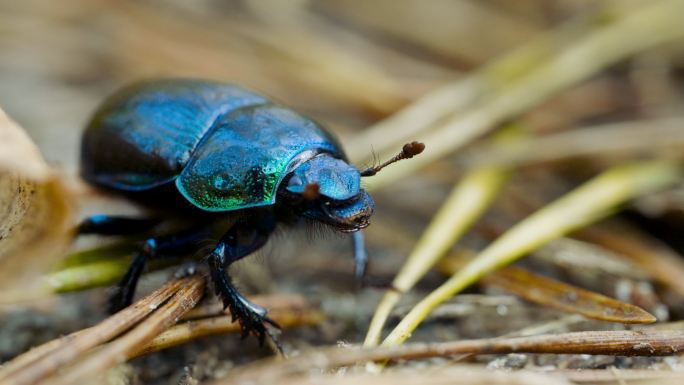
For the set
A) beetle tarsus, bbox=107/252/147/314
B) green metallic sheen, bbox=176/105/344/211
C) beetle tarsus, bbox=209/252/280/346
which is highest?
green metallic sheen, bbox=176/105/344/211

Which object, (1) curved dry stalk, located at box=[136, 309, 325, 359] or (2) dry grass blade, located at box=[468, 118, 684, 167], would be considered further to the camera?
(2) dry grass blade, located at box=[468, 118, 684, 167]

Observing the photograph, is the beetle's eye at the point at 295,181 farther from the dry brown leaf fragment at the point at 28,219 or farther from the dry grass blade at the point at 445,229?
the dry brown leaf fragment at the point at 28,219

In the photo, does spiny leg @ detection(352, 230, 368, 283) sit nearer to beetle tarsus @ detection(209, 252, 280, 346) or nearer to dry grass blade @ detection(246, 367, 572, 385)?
beetle tarsus @ detection(209, 252, 280, 346)

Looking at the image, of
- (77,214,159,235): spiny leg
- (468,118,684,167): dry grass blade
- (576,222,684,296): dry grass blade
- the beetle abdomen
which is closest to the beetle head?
the beetle abdomen

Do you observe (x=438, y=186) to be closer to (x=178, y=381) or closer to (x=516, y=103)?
(x=516, y=103)

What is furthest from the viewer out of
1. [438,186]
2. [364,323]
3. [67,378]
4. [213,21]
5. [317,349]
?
[213,21]

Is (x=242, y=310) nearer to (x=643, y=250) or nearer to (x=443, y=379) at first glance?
(x=443, y=379)

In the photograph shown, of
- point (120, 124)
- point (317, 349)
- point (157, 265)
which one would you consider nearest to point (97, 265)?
point (157, 265)
